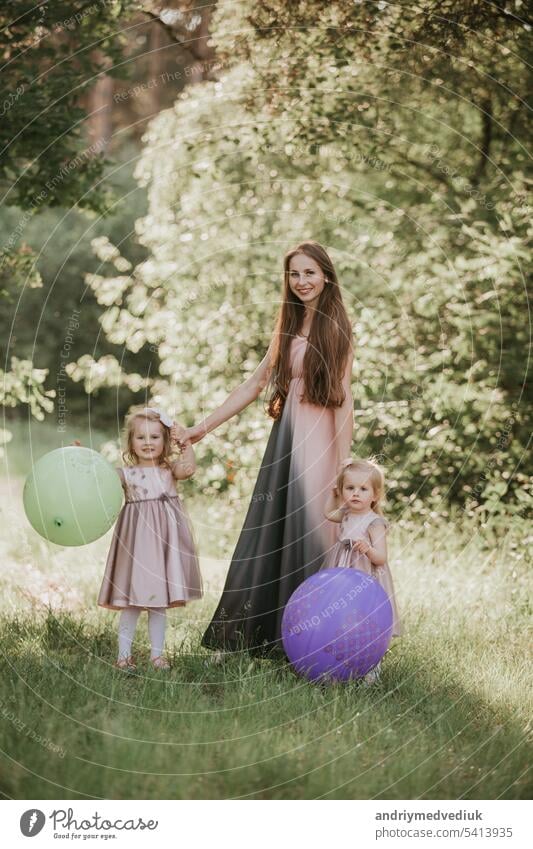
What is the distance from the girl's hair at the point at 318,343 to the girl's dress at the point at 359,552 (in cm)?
61

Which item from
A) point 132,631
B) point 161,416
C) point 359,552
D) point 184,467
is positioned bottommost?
point 132,631

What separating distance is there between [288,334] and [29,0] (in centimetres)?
285

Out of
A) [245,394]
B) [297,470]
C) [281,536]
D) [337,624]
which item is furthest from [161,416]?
[337,624]

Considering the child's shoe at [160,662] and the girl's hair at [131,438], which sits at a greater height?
the girl's hair at [131,438]

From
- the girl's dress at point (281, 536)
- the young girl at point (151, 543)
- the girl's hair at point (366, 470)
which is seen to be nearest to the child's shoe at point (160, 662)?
the young girl at point (151, 543)

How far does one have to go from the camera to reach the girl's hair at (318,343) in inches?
209

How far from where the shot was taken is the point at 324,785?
3.98m

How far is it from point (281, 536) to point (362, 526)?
17.5 inches

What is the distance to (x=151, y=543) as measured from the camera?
5.11 m

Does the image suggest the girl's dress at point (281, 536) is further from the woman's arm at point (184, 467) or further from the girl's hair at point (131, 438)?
the girl's hair at point (131, 438)

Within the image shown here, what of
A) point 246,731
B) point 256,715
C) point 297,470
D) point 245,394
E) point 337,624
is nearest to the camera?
point 246,731

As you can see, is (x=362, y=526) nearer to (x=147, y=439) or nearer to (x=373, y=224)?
(x=147, y=439)

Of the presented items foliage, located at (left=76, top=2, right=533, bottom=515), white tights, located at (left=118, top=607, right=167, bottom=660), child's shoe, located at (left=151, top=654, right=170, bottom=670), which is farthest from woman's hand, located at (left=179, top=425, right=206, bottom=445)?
foliage, located at (left=76, top=2, right=533, bottom=515)

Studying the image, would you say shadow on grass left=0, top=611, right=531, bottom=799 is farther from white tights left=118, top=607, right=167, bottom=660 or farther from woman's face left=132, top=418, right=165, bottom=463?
woman's face left=132, top=418, right=165, bottom=463
